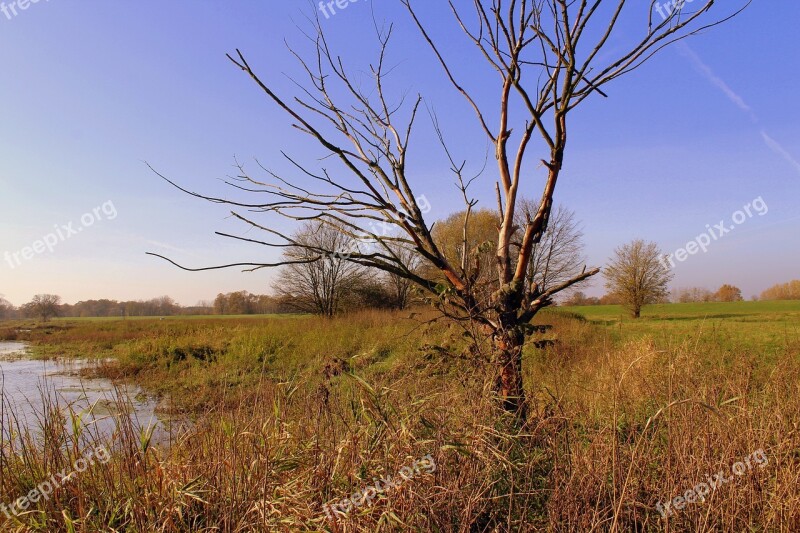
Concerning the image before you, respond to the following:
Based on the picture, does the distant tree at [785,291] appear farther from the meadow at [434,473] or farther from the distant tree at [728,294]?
the meadow at [434,473]

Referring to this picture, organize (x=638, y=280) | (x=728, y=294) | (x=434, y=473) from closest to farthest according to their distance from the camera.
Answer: (x=434, y=473) → (x=638, y=280) → (x=728, y=294)

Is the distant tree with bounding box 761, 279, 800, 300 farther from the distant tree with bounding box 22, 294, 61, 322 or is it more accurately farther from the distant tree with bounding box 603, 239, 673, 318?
the distant tree with bounding box 22, 294, 61, 322

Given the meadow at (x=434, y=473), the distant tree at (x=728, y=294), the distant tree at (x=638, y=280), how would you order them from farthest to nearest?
the distant tree at (x=728, y=294) → the distant tree at (x=638, y=280) → the meadow at (x=434, y=473)

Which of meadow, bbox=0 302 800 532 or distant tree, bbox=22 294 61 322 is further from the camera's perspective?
distant tree, bbox=22 294 61 322

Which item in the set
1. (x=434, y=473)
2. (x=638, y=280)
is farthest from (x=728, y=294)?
(x=434, y=473)

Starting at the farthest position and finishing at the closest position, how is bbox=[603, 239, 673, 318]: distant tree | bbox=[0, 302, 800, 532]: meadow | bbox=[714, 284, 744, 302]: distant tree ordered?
bbox=[714, 284, 744, 302]: distant tree < bbox=[603, 239, 673, 318]: distant tree < bbox=[0, 302, 800, 532]: meadow

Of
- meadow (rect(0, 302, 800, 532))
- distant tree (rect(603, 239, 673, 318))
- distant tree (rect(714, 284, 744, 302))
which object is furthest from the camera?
distant tree (rect(714, 284, 744, 302))

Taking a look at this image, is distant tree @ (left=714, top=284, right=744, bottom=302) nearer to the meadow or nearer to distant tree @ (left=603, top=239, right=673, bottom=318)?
distant tree @ (left=603, top=239, right=673, bottom=318)

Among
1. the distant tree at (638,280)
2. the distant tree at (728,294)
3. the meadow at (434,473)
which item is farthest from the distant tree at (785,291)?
the meadow at (434,473)

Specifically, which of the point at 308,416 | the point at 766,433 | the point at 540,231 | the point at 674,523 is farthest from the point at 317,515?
the point at 766,433

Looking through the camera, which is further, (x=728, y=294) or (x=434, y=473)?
(x=728, y=294)

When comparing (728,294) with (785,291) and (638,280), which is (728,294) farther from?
(638,280)

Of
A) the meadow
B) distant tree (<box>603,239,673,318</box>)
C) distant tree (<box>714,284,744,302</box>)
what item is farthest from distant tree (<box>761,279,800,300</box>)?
the meadow

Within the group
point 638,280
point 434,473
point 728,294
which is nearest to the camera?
point 434,473
